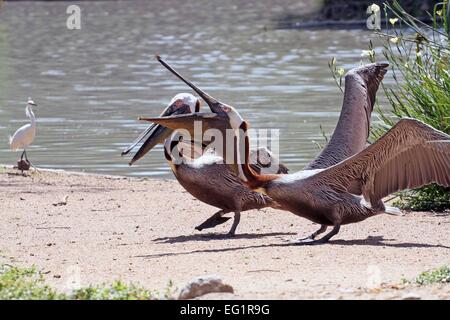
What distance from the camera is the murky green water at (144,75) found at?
52.2 feet

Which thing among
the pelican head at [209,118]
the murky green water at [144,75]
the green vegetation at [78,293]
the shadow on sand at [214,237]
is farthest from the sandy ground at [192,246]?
the murky green water at [144,75]

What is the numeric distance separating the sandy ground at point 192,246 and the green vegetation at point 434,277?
0.52 ft

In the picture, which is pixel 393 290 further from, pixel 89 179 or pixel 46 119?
pixel 46 119

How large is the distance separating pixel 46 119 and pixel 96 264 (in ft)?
36.1

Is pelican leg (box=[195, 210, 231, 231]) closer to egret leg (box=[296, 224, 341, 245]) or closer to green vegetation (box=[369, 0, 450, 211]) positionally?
egret leg (box=[296, 224, 341, 245])

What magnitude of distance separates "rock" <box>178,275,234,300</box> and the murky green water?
301 inches

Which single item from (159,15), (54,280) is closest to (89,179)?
(54,280)

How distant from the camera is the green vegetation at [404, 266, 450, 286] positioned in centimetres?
633

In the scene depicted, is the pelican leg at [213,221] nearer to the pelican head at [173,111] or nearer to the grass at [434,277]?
the pelican head at [173,111]

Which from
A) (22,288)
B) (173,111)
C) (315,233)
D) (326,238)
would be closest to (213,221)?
(173,111)

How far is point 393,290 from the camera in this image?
6.09m

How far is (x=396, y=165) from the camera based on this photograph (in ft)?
26.6

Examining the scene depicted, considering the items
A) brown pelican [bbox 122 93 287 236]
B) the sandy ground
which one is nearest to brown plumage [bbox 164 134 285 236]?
brown pelican [bbox 122 93 287 236]

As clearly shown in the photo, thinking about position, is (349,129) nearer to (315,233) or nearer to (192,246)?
(315,233)
